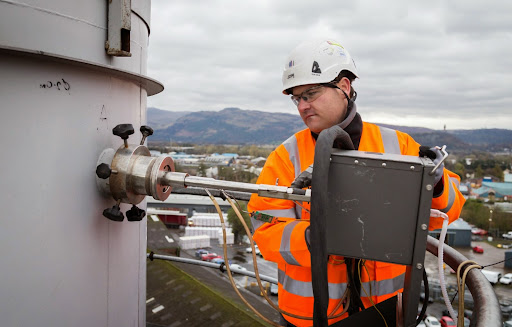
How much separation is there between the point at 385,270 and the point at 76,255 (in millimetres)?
1568

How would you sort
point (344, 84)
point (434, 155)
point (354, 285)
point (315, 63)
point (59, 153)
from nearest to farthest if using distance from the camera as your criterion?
point (434, 155)
point (59, 153)
point (354, 285)
point (315, 63)
point (344, 84)

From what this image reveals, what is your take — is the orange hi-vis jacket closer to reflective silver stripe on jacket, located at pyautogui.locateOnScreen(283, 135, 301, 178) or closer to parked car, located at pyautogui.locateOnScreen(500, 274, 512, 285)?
reflective silver stripe on jacket, located at pyautogui.locateOnScreen(283, 135, 301, 178)

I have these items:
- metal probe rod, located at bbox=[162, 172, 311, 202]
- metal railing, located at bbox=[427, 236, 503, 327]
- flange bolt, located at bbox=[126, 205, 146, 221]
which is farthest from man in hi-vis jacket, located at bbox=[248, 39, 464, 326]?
flange bolt, located at bbox=[126, 205, 146, 221]

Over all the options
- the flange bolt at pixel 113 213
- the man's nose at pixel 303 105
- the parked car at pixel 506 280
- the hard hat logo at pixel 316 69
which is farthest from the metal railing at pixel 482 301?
the parked car at pixel 506 280

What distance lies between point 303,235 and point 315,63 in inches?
39.8

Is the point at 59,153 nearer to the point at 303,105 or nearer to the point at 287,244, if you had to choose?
the point at 287,244

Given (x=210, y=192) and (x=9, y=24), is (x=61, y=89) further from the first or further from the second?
(x=210, y=192)

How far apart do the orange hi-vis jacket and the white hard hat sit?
0.35 metres

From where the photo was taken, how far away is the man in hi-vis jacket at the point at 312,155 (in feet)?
6.48

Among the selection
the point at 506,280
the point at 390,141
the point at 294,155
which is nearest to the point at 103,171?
the point at 294,155

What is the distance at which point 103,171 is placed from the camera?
1699 millimetres

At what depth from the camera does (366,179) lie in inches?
52.2

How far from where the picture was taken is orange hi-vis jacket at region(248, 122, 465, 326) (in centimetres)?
178

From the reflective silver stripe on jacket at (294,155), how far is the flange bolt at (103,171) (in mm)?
1004
